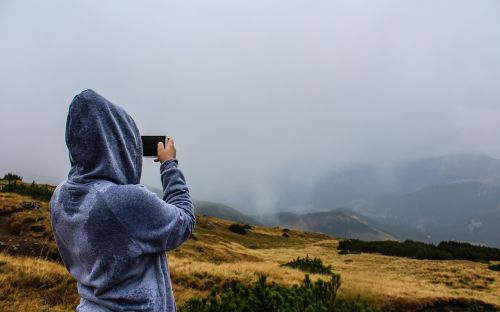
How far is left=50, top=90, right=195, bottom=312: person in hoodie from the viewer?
7.62ft

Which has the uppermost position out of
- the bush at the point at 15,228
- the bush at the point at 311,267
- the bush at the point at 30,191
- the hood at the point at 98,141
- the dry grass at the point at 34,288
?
the hood at the point at 98,141

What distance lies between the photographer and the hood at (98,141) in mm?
2434

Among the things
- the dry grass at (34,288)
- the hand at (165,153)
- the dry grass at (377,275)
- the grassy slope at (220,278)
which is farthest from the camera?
the dry grass at (377,275)

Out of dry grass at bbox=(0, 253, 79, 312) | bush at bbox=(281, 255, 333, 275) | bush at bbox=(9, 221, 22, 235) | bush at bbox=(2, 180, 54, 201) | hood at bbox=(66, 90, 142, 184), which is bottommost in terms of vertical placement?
bush at bbox=(281, 255, 333, 275)

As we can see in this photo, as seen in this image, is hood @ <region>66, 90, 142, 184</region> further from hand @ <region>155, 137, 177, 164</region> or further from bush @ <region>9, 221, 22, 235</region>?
bush @ <region>9, 221, 22, 235</region>

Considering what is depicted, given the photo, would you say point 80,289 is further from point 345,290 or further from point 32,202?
point 32,202

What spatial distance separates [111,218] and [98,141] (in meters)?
0.50

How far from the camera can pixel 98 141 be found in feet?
7.99

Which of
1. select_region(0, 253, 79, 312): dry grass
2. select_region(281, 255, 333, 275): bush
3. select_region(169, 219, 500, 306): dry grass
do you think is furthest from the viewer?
select_region(281, 255, 333, 275): bush

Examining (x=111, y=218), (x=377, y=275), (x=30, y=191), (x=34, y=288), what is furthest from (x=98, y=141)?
(x=30, y=191)

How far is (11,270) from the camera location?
8758mm

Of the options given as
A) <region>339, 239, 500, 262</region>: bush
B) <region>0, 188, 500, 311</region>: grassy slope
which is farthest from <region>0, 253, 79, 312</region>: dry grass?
<region>339, 239, 500, 262</region>: bush

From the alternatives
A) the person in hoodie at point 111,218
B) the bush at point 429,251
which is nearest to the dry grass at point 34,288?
the person in hoodie at point 111,218

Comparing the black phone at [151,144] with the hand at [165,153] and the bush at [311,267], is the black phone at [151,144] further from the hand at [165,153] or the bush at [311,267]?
the bush at [311,267]
